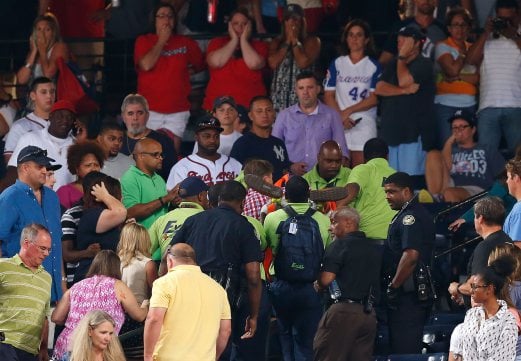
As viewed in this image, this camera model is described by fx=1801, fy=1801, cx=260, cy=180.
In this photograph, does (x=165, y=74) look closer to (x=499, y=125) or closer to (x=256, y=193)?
(x=256, y=193)

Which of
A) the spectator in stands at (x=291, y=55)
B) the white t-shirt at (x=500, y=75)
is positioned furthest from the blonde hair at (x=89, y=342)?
the white t-shirt at (x=500, y=75)

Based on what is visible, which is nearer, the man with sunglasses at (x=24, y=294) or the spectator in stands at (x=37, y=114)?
the man with sunglasses at (x=24, y=294)

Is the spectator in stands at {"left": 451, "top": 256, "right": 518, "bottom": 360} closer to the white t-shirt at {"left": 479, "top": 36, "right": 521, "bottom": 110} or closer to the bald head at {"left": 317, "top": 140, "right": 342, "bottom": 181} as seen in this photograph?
the bald head at {"left": 317, "top": 140, "right": 342, "bottom": 181}

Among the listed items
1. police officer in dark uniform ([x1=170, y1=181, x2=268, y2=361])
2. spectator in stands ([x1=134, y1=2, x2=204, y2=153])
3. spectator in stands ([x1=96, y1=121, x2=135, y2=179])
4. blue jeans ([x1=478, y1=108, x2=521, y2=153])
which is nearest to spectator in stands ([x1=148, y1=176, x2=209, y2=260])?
police officer in dark uniform ([x1=170, y1=181, x2=268, y2=361])

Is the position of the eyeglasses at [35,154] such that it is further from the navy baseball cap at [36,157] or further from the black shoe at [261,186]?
A: the black shoe at [261,186]

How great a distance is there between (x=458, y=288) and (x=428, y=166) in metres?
4.93

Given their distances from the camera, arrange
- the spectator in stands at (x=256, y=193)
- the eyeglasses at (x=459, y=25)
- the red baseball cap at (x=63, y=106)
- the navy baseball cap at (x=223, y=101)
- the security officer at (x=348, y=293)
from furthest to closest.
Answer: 1. the eyeglasses at (x=459, y=25)
2. the navy baseball cap at (x=223, y=101)
3. the red baseball cap at (x=63, y=106)
4. the spectator in stands at (x=256, y=193)
5. the security officer at (x=348, y=293)

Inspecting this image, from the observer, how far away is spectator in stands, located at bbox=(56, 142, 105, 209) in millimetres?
16844

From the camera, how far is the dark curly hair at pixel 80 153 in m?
16.9

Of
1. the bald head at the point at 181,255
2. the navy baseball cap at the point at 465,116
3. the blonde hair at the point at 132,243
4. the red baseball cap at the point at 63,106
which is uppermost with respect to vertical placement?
the navy baseball cap at the point at 465,116

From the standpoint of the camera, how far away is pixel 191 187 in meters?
15.7

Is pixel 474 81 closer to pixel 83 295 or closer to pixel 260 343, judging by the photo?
pixel 260 343

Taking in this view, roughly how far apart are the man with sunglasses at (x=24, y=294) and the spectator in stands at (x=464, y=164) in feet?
19.1

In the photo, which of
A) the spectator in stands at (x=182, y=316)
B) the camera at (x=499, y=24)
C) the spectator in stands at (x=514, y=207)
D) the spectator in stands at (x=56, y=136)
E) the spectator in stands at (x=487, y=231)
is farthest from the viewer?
the camera at (x=499, y=24)
